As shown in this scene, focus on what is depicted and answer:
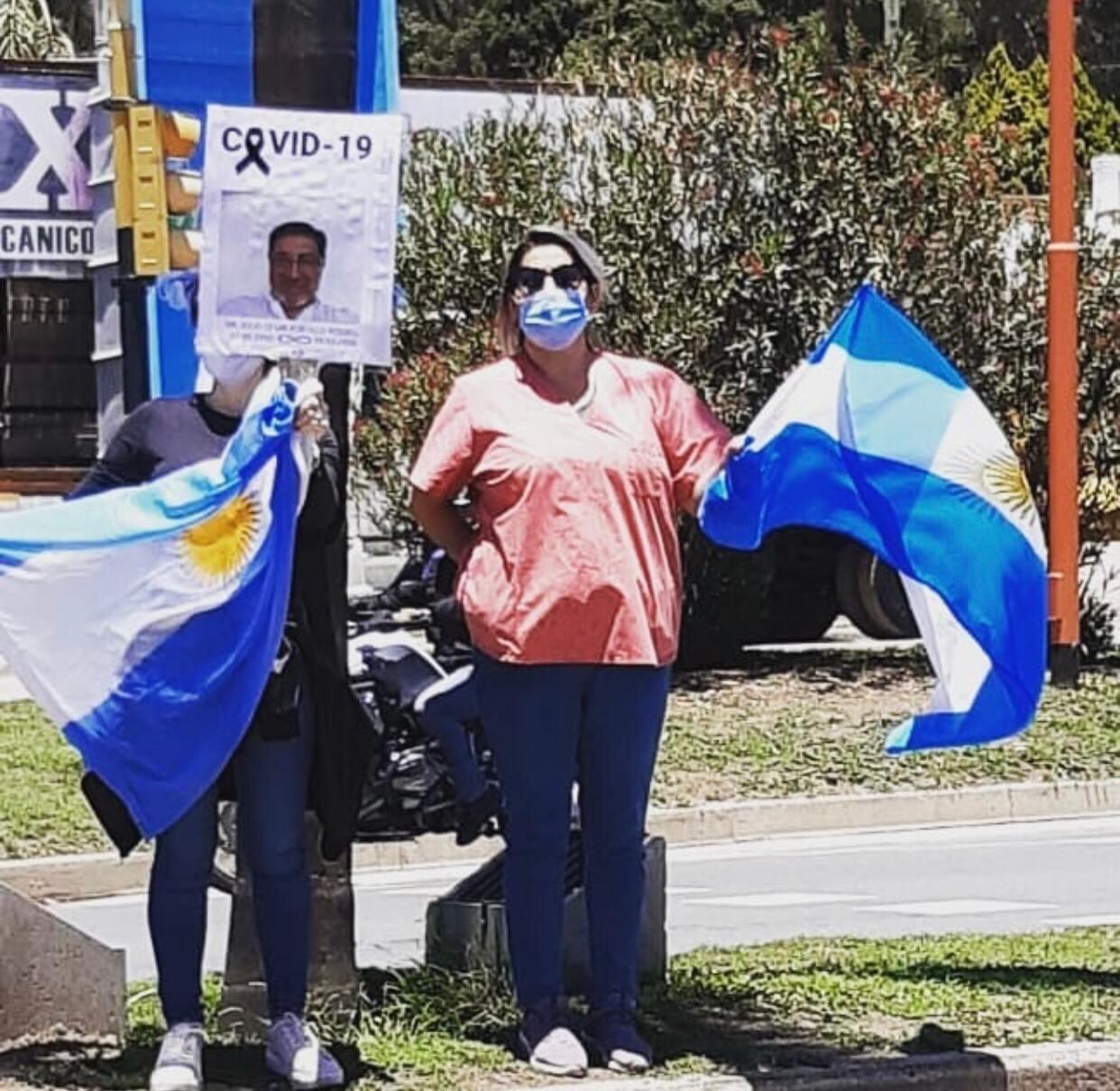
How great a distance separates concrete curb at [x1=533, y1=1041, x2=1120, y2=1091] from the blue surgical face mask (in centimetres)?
164

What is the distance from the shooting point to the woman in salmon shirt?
594cm

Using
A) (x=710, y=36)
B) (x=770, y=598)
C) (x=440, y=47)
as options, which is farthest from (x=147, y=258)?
(x=440, y=47)

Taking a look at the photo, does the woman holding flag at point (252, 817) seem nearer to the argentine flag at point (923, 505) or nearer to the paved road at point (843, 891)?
the argentine flag at point (923, 505)

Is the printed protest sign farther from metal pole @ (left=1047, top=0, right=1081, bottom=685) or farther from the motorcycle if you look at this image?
metal pole @ (left=1047, top=0, right=1081, bottom=685)

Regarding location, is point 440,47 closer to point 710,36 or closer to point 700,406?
point 710,36

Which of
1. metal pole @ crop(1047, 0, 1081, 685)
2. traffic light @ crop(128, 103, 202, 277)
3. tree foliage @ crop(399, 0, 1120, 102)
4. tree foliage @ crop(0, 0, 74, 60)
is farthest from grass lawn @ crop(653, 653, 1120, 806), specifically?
tree foliage @ crop(399, 0, 1120, 102)

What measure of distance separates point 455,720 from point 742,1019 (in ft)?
16.0

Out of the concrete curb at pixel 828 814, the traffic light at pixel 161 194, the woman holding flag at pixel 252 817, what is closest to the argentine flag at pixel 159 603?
the woman holding flag at pixel 252 817

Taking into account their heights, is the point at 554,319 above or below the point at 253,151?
below

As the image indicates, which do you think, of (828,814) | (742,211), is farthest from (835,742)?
(742,211)

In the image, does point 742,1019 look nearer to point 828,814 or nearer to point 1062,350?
point 828,814

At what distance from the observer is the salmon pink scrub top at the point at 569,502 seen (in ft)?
19.4

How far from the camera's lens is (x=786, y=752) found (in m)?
15.1

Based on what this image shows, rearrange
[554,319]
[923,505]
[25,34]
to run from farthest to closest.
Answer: [25,34] → [923,505] → [554,319]
